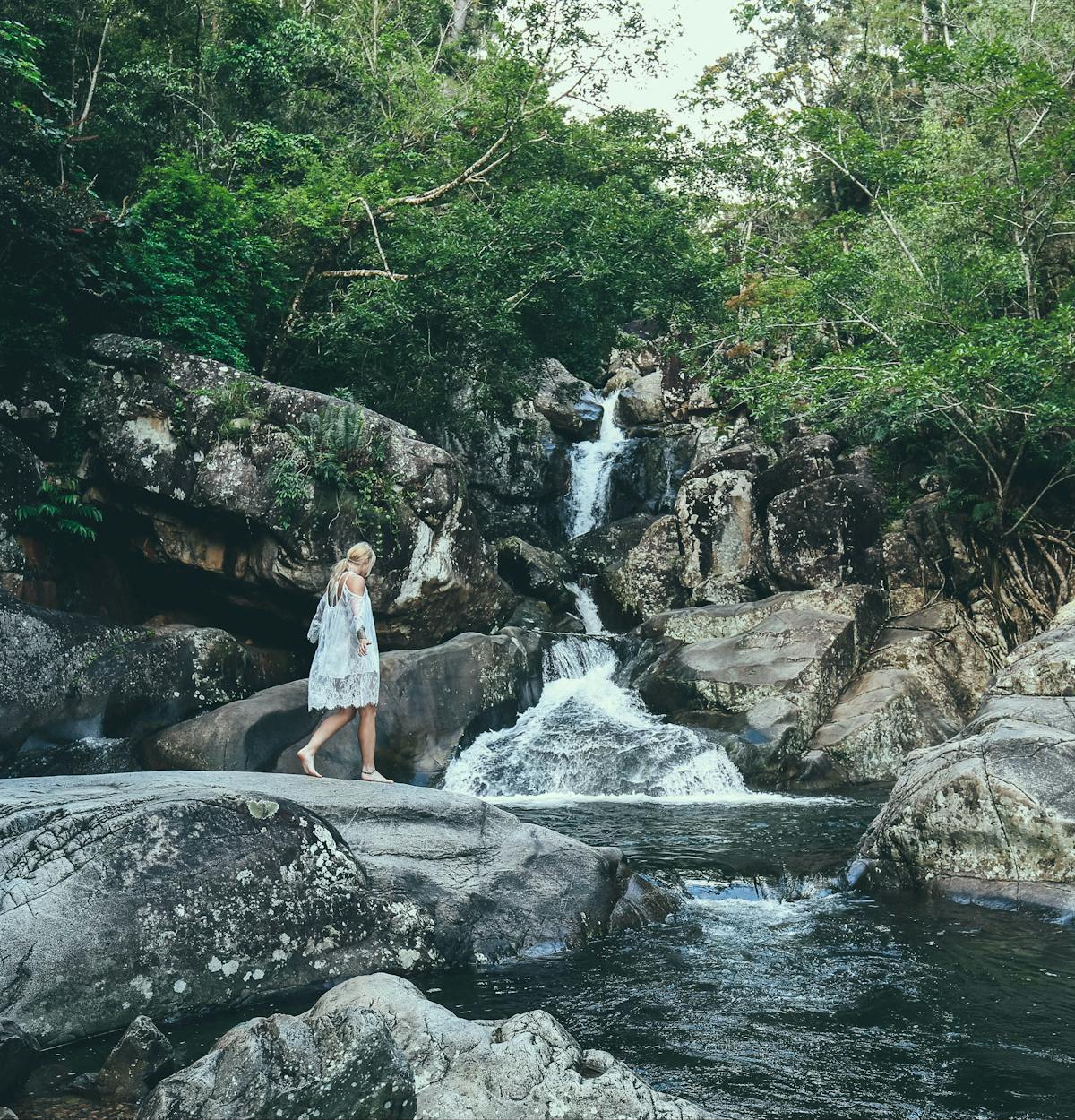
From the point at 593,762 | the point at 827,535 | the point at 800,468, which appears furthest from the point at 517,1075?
the point at 800,468

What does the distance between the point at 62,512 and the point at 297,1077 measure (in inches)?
474

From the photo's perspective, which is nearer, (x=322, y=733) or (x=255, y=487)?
(x=322, y=733)

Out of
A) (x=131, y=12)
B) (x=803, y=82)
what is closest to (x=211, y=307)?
(x=131, y=12)

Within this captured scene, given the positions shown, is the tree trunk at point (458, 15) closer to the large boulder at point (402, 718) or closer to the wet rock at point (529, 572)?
the wet rock at point (529, 572)

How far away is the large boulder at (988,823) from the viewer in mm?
7082

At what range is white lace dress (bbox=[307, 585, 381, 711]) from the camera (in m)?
8.41

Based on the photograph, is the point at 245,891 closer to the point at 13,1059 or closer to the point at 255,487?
the point at 13,1059

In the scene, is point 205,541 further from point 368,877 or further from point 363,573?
point 368,877

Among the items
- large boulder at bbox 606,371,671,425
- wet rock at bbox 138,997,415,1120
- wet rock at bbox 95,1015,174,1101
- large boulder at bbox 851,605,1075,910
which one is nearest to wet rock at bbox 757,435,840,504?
large boulder at bbox 606,371,671,425

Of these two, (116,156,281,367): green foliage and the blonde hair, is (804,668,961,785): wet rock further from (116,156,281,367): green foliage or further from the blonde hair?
(116,156,281,367): green foliage

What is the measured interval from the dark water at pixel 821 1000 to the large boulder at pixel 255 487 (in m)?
7.80

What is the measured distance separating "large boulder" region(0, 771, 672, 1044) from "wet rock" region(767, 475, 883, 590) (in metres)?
12.8

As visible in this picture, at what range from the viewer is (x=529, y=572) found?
63.6ft

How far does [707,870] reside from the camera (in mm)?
8047
